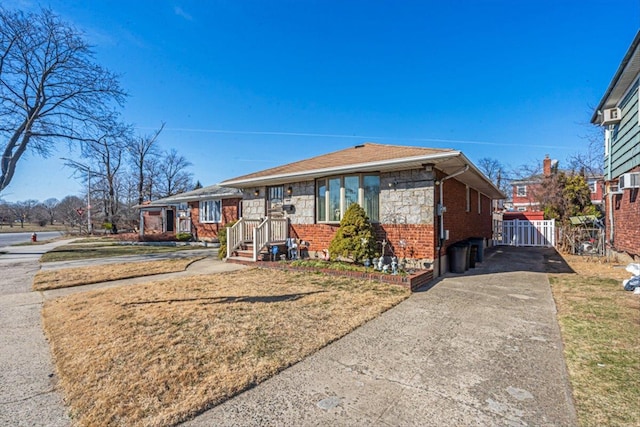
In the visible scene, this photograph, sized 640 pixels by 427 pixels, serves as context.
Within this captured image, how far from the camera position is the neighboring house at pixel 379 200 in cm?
778

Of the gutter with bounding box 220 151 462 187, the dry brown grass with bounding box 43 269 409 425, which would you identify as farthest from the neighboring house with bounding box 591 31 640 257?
the dry brown grass with bounding box 43 269 409 425

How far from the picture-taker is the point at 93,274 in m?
8.17

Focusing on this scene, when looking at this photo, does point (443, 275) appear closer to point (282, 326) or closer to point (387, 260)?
point (387, 260)

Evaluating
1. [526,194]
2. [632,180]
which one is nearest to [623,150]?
[632,180]

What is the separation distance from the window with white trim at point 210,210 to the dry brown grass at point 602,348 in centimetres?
1643

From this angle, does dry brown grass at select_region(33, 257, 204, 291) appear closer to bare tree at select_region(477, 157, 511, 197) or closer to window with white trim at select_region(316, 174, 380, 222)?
window with white trim at select_region(316, 174, 380, 222)

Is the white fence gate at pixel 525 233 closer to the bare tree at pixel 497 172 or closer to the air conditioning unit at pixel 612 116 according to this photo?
the air conditioning unit at pixel 612 116

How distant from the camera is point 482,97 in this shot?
14.4 metres

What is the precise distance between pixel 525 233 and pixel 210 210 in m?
18.6

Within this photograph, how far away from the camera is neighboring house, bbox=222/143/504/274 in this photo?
778 centimetres

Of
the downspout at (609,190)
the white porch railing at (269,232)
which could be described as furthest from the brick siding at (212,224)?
the downspout at (609,190)

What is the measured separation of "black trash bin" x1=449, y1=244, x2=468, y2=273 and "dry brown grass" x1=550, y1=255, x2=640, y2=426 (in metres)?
2.21

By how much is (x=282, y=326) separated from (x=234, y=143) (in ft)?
54.3

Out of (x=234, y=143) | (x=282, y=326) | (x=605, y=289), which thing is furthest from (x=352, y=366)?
(x=234, y=143)
